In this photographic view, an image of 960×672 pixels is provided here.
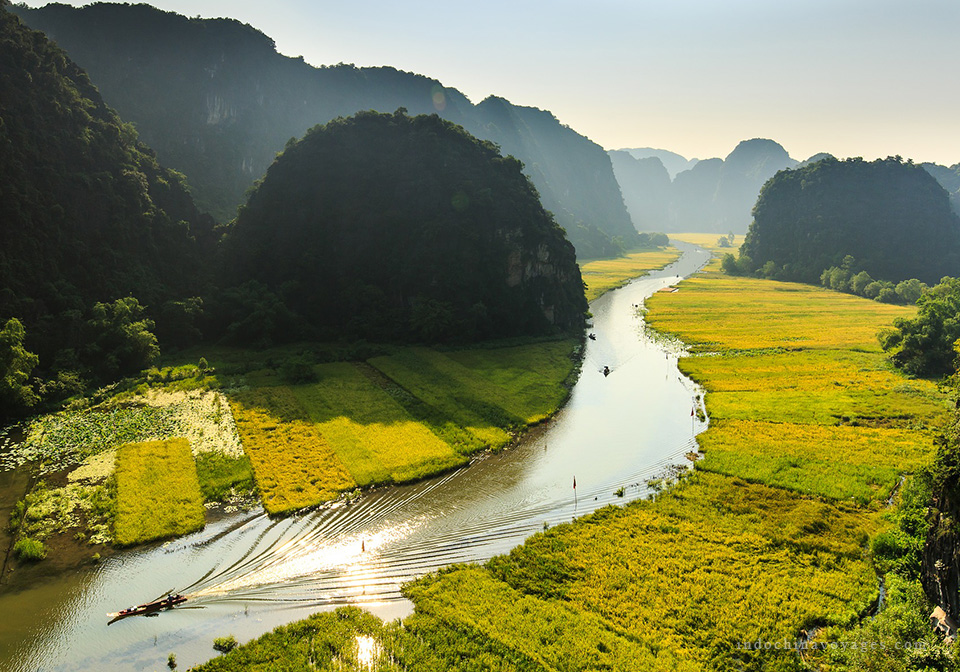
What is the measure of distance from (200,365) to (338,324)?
21669mm

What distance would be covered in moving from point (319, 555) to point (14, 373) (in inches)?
1298

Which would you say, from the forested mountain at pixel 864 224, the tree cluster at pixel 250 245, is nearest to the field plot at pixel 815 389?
the tree cluster at pixel 250 245

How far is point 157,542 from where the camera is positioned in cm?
2700

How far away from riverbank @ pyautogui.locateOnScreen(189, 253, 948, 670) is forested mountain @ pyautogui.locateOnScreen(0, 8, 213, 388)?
154 ft

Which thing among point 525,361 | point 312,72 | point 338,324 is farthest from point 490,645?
point 312,72

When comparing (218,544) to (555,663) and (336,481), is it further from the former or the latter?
(555,663)

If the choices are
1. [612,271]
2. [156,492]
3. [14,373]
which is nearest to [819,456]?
[156,492]

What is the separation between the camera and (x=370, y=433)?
4094 centimetres

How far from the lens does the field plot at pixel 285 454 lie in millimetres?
31875

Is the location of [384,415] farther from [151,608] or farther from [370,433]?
[151,608]

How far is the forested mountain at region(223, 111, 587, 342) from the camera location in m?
72.9

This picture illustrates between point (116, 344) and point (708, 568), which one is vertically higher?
point (116, 344)

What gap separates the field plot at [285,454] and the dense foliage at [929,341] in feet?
202

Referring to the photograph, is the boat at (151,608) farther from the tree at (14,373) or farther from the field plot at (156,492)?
the tree at (14,373)
